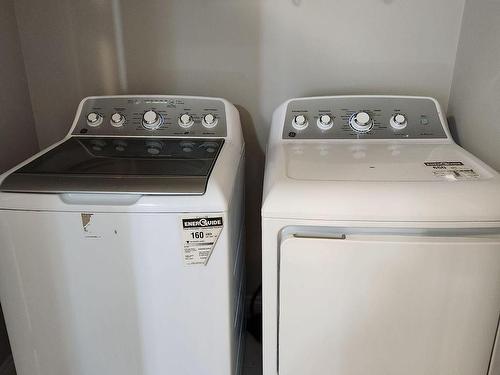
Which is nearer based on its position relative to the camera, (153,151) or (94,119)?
(153,151)

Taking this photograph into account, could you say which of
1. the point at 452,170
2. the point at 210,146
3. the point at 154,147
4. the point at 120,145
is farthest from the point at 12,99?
the point at 452,170

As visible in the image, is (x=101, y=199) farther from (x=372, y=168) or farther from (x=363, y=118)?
(x=363, y=118)

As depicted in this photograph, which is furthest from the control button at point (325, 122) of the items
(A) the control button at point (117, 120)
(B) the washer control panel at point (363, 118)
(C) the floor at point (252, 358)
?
(C) the floor at point (252, 358)

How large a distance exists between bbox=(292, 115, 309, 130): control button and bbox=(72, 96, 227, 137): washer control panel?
226 millimetres

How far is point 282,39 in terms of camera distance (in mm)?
1526

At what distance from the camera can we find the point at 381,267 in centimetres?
98

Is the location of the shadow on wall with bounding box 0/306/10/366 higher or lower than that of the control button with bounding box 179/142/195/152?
lower

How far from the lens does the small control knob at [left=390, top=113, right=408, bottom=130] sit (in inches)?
54.1

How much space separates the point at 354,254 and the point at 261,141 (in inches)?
31.0

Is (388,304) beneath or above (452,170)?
beneath

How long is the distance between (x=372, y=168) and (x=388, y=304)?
1.09ft

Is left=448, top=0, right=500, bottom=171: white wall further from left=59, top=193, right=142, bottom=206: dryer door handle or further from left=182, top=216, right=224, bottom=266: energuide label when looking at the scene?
left=59, top=193, right=142, bottom=206: dryer door handle

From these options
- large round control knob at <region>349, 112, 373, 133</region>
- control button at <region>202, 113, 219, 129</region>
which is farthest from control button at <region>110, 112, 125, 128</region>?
large round control knob at <region>349, 112, 373, 133</region>

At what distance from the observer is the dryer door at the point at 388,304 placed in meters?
0.96
